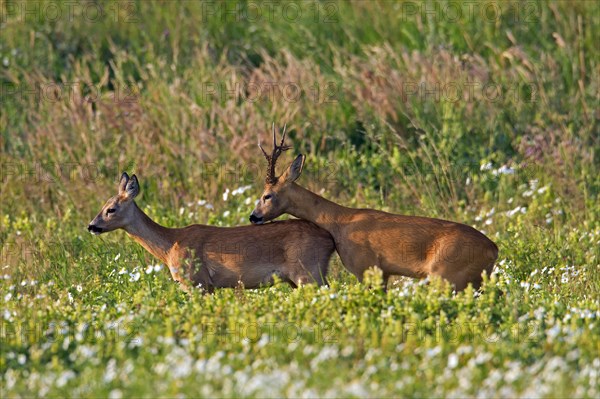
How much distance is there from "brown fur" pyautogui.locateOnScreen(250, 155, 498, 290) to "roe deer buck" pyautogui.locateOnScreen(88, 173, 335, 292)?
0.57ft

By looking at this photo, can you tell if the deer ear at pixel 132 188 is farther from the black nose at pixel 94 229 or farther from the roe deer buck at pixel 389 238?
the roe deer buck at pixel 389 238

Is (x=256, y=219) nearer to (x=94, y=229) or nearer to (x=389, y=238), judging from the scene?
(x=389, y=238)

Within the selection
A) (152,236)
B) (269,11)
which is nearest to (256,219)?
(152,236)

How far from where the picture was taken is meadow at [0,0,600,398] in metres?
7.01

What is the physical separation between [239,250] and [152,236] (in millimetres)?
832

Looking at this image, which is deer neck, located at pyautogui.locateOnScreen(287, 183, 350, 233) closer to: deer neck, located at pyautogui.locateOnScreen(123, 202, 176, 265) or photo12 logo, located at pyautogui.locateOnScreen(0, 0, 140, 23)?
deer neck, located at pyautogui.locateOnScreen(123, 202, 176, 265)

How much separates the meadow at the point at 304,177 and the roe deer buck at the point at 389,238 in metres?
0.26

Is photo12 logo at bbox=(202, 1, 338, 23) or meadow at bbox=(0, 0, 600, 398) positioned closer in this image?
meadow at bbox=(0, 0, 600, 398)

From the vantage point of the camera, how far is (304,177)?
12992 millimetres

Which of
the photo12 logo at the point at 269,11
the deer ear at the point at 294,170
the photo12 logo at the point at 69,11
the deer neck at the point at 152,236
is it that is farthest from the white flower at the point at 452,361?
the photo12 logo at the point at 69,11

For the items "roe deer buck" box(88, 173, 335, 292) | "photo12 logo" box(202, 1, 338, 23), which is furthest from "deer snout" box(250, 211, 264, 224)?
"photo12 logo" box(202, 1, 338, 23)

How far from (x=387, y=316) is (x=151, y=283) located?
2.29m

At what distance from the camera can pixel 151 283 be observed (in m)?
9.42

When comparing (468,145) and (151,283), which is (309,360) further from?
(468,145)
